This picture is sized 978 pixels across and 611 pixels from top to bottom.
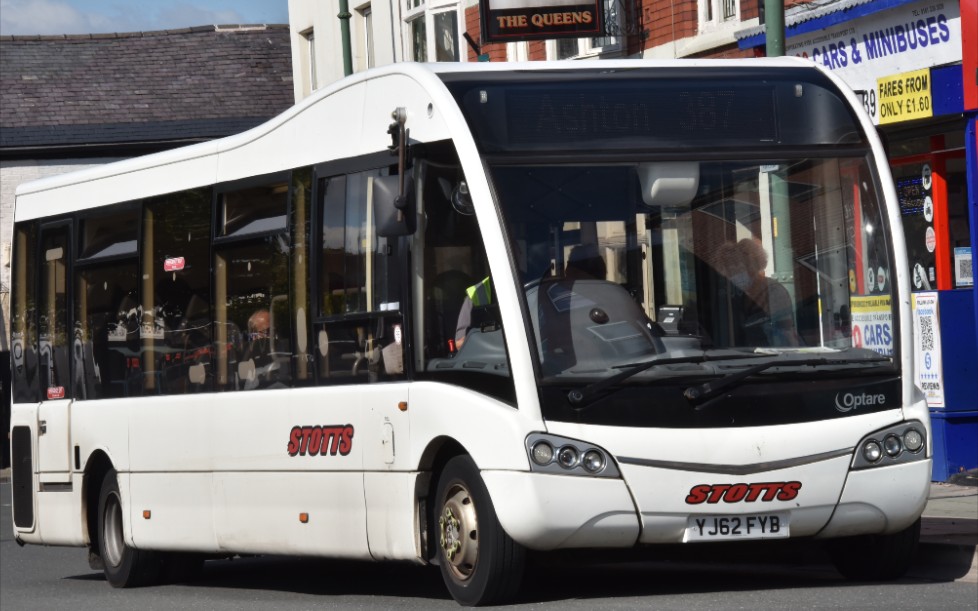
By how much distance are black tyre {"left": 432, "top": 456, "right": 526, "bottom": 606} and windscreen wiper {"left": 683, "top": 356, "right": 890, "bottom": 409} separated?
1052mm

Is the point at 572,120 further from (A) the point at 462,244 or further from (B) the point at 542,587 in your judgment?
(B) the point at 542,587

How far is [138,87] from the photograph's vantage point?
43.0 m

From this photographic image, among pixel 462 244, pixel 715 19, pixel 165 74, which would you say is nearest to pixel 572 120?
pixel 462 244

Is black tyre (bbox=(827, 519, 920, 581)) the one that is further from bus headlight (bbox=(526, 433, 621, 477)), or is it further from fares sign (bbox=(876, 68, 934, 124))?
fares sign (bbox=(876, 68, 934, 124))

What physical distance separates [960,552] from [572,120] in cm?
311

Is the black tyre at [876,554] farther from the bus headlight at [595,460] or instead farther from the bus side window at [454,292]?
the bus side window at [454,292]

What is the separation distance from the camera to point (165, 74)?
1713 inches

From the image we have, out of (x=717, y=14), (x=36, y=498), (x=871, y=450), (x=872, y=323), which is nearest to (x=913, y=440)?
(x=871, y=450)

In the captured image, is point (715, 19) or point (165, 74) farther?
point (165, 74)

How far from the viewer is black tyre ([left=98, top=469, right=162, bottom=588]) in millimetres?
13344

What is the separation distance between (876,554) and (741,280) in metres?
1.60

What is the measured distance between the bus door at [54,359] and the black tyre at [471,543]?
4947 mm

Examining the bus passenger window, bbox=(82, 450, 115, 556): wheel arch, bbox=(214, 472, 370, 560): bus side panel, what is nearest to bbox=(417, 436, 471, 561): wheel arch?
bbox=(214, 472, 370, 560): bus side panel

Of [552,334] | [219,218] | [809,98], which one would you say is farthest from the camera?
[219,218]
